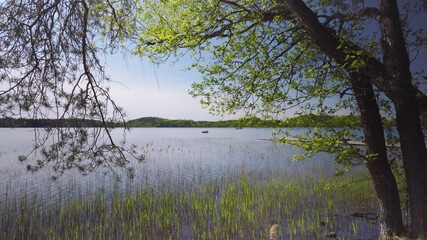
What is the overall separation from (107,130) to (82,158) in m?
0.61

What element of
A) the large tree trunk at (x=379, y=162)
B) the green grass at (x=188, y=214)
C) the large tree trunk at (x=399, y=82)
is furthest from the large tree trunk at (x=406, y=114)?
the green grass at (x=188, y=214)

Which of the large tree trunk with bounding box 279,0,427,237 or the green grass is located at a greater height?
the large tree trunk with bounding box 279,0,427,237

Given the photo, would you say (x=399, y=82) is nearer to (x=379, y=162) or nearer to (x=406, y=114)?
(x=406, y=114)

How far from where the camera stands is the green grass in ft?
24.2

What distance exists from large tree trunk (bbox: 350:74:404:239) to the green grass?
0.69 m

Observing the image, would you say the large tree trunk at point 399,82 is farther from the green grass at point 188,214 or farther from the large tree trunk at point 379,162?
the green grass at point 188,214

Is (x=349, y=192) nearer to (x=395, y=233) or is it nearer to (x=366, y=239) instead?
(x=366, y=239)

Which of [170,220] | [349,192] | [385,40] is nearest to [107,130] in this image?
[170,220]

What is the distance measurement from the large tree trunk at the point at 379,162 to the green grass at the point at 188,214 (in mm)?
695

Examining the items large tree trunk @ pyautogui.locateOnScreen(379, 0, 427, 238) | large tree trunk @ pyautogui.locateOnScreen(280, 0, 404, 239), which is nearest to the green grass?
large tree trunk @ pyautogui.locateOnScreen(280, 0, 404, 239)

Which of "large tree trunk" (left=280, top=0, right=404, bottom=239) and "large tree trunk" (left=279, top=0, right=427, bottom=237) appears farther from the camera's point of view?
"large tree trunk" (left=280, top=0, right=404, bottom=239)

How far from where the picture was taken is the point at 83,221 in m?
8.12

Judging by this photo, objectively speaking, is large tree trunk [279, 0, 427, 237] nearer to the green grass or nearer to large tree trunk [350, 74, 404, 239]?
large tree trunk [350, 74, 404, 239]

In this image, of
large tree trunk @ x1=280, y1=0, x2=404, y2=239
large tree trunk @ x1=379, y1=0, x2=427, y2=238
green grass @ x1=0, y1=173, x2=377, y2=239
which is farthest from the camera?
green grass @ x1=0, y1=173, x2=377, y2=239
